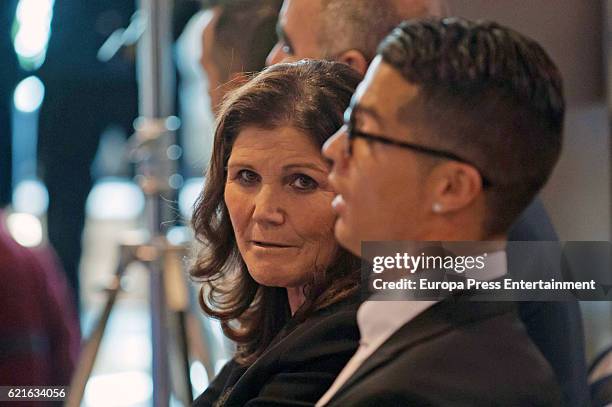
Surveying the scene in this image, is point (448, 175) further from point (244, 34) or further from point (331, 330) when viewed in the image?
point (244, 34)

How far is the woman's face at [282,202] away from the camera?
3.65 ft

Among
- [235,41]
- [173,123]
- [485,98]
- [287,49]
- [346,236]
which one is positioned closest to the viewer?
[485,98]

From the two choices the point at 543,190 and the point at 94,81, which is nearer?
the point at 543,190

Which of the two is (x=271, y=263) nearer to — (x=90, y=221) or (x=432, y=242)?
(x=432, y=242)

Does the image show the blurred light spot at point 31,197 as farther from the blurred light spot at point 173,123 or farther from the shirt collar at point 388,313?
the shirt collar at point 388,313

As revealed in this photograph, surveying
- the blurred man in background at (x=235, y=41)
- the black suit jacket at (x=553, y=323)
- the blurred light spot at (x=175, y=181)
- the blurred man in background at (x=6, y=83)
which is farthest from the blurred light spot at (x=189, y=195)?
the black suit jacket at (x=553, y=323)

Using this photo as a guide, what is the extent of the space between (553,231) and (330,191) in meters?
0.29

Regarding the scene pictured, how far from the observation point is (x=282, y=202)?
3.70 ft

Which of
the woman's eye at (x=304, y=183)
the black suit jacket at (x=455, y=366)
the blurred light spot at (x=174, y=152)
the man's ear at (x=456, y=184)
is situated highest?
the blurred light spot at (x=174, y=152)

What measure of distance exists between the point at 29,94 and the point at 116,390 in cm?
51

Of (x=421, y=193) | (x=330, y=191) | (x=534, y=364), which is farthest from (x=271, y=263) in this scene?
(x=534, y=364)

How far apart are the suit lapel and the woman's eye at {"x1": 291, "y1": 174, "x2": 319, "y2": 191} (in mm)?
206

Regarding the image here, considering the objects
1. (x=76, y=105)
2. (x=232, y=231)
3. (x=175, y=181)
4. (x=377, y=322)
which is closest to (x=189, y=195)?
(x=175, y=181)

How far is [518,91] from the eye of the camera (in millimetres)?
995
